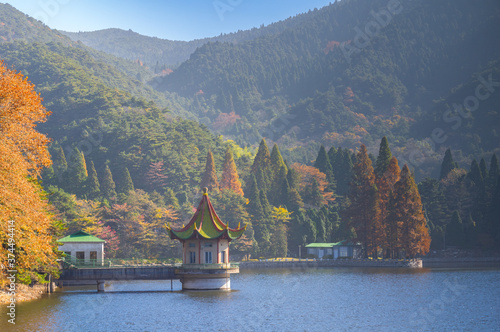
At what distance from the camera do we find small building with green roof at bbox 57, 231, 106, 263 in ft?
236

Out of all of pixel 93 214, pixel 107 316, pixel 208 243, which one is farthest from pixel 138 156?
pixel 107 316

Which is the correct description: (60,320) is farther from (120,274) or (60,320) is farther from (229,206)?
(229,206)

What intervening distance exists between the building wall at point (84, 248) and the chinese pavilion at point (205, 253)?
8.13 m

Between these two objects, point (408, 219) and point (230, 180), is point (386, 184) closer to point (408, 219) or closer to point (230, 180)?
point (408, 219)

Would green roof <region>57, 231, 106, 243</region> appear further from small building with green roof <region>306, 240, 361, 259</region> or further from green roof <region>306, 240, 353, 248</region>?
green roof <region>306, 240, 353, 248</region>

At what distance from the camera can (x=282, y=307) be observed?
58906mm

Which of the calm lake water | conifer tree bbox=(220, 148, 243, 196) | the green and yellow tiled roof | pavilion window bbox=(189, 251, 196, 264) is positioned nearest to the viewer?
the calm lake water

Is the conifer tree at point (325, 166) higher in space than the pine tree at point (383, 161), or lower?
higher

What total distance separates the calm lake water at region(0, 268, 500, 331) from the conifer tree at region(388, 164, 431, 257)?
24253mm

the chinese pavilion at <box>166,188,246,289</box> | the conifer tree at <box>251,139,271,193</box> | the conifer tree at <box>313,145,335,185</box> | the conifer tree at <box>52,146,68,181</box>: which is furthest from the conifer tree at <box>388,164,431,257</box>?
the conifer tree at <box>52,146,68,181</box>

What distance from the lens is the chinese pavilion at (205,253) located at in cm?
6706

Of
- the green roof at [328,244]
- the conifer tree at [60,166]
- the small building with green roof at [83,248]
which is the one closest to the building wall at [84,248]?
the small building with green roof at [83,248]

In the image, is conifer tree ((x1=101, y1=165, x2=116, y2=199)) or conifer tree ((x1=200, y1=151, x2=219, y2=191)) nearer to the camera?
conifer tree ((x1=101, y1=165, x2=116, y2=199))

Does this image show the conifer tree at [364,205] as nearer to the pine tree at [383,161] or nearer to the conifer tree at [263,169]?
the pine tree at [383,161]
